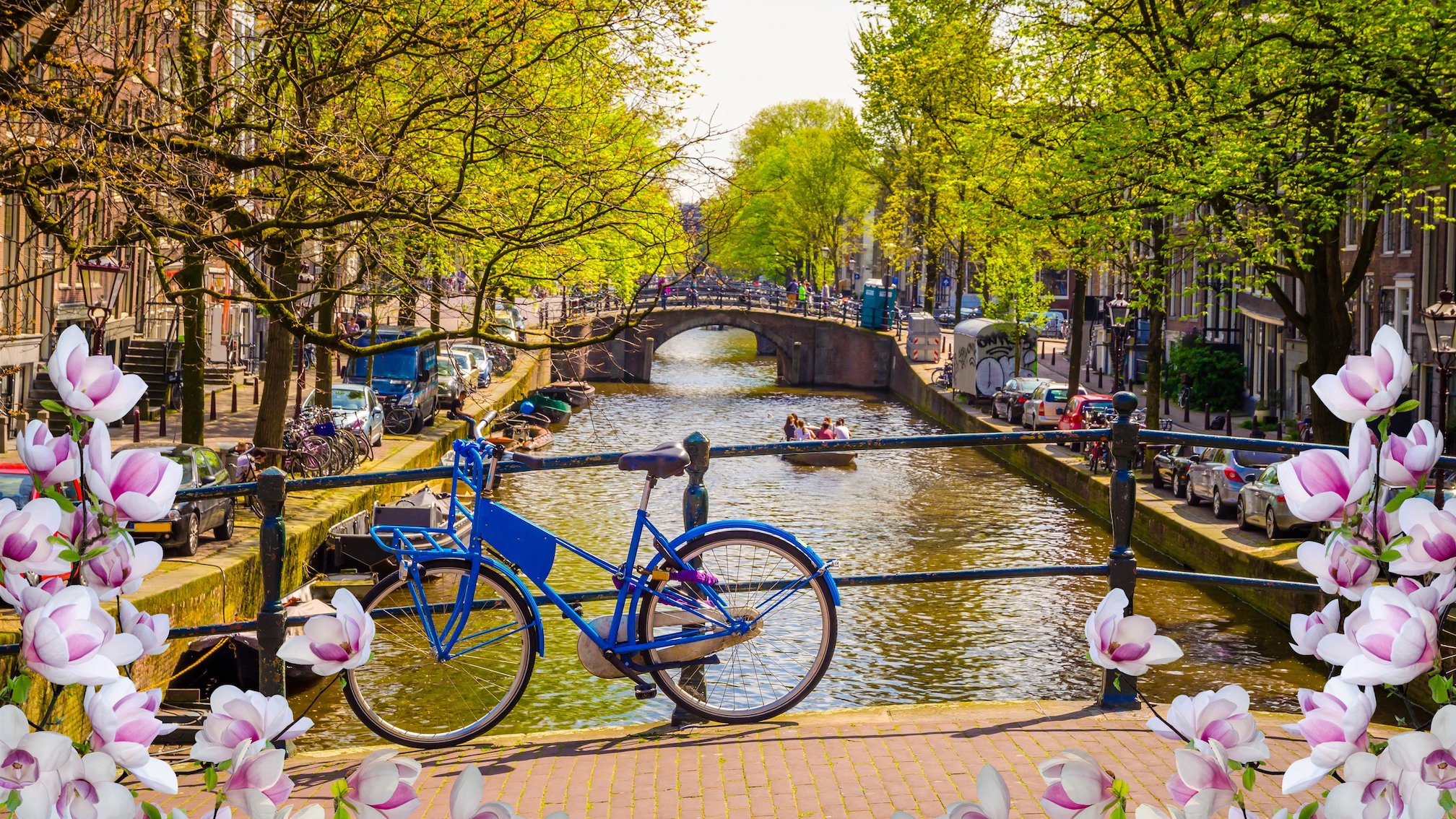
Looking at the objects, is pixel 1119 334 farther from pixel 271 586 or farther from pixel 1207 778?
pixel 1207 778

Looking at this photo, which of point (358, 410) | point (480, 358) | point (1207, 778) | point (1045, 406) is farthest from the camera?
→ point (480, 358)

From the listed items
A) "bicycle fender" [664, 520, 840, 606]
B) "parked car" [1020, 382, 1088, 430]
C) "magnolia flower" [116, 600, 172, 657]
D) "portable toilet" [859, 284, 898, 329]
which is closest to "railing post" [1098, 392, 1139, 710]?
"bicycle fender" [664, 520, 840, 606]

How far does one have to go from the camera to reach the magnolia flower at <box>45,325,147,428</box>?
6.32 ft

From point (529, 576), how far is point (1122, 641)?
317cm

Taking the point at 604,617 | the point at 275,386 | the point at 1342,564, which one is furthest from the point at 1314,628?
the point at 275,386

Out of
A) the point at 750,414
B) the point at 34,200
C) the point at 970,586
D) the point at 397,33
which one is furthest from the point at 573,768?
the point at 750,414

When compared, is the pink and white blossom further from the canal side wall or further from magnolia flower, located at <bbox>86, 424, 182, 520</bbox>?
the canal side wall

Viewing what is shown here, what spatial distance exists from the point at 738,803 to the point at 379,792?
2569 mm

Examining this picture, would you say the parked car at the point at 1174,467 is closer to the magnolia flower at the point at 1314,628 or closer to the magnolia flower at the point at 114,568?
the magnolia flower at the point at 1314,628

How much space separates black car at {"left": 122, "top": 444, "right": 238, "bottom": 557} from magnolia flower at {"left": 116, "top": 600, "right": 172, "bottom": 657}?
13374 millimetres

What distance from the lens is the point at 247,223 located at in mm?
12445

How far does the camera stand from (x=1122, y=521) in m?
5.21

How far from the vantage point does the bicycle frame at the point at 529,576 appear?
4.91 meters

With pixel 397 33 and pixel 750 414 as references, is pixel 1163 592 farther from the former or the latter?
pixel 750 414
